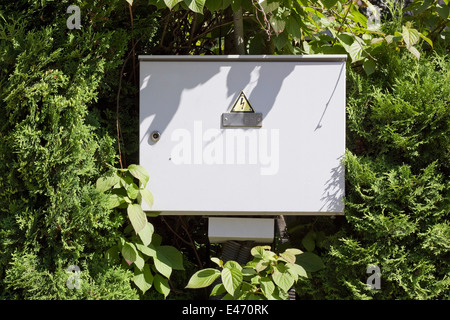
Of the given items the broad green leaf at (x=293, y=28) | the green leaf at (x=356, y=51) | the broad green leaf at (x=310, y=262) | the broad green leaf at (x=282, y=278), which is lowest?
the broad green leaf at (x=282, y=278)

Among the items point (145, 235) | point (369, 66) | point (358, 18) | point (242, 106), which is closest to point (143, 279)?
point (145, 235)

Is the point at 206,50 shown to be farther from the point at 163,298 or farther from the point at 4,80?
the point at 163,298

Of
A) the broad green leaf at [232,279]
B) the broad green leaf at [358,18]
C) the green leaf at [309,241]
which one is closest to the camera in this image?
the broad green leaf at [232,279]

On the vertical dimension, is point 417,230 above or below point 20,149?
below

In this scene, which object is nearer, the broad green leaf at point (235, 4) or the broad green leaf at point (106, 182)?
the broad green leaf at point (106, 182)

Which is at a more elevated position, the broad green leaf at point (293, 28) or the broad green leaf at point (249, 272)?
the broad green leaf at point (293, 28)

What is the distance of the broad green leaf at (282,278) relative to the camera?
6.95ft

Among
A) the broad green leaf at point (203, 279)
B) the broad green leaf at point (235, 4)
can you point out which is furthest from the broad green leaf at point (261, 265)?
the broad green leaf at point (235, 4)

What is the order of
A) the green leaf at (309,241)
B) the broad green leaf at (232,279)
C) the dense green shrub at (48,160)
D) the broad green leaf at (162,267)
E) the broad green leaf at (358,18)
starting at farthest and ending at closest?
the broad green leaf at (358,18) < the green leaf at (309,241) < the broad green leaf at (162,267) < the broad green leaf at (232,279) < the dense green shrub at (48,160)

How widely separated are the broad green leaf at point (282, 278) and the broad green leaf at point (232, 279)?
0.49 ft

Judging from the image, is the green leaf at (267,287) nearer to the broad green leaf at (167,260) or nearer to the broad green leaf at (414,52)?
the broad green leaf at (167,260)

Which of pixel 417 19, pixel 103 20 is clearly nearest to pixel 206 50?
pixel 103 20

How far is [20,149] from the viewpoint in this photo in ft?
6.59

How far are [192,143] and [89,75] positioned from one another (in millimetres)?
521
